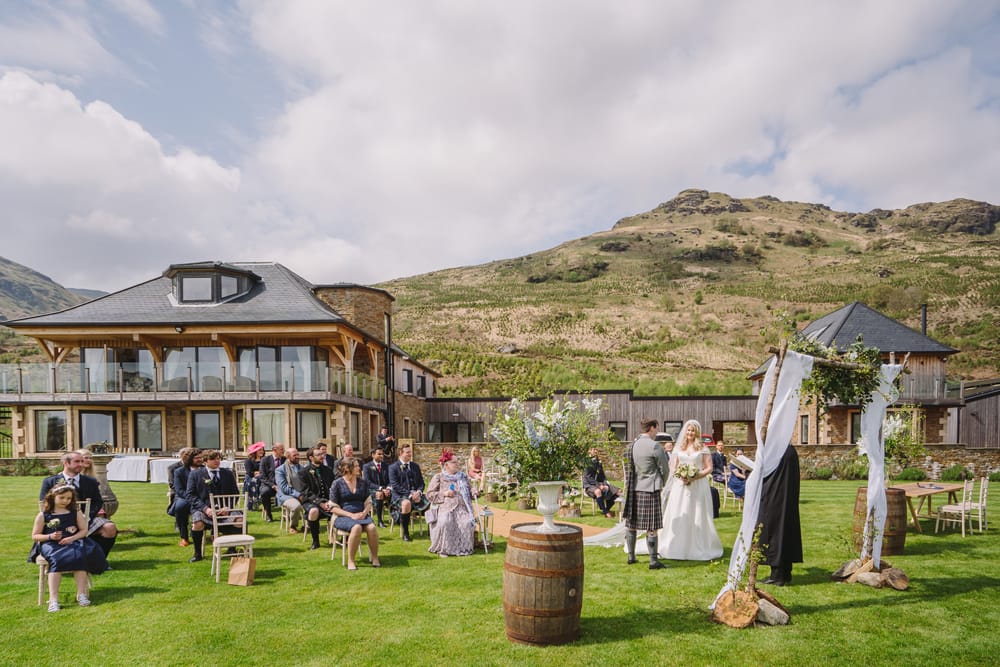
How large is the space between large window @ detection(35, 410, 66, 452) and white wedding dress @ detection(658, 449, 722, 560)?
23.0 metres

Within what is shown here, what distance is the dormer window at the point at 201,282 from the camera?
24594 millimetres

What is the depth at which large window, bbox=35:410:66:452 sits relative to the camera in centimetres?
2320

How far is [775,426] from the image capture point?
21.8 ft

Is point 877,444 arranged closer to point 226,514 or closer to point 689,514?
point 689,514

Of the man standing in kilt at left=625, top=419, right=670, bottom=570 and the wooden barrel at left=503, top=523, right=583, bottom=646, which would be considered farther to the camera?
the man standing in kilt at left=625, top=419, right=670, bottom=570

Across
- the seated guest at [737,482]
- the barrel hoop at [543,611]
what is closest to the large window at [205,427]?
the seated guest at [737,482]

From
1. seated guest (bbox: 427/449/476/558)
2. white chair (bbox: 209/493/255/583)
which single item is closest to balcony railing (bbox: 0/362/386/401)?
white chair (bbox: 209/493/255/583)

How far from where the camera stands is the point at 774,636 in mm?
5914

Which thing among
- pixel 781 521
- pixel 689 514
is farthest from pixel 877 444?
pixel 689 514

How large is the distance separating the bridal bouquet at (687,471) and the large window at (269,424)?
1735 cm

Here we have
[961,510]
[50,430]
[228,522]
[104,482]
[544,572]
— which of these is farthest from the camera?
[50,430]

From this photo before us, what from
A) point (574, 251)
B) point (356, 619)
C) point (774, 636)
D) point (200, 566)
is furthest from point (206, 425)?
point (574, 251)

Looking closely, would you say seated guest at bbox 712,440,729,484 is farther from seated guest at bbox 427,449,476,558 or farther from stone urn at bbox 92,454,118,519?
stone urn at bbox 92,454,118,519

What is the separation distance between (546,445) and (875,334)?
2823cm
